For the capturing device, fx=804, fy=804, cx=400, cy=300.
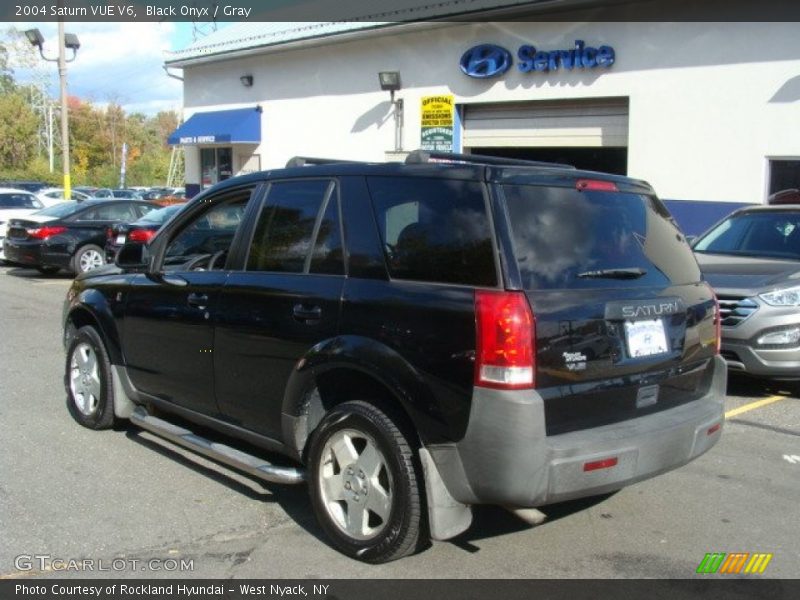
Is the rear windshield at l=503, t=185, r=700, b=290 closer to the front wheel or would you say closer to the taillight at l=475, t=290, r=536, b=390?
the taillight at l=475, t=290, r=536, b=390

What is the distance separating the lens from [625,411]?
379cm

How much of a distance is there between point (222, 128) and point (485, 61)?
31.2ft

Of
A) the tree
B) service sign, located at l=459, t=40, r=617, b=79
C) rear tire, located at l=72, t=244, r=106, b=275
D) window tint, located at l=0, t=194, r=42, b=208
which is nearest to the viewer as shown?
service sign, located at l=459, t=40, r=617, b=79

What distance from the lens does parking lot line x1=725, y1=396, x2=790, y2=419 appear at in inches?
266

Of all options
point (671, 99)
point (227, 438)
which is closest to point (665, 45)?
point (671, 99)

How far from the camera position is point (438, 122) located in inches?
720

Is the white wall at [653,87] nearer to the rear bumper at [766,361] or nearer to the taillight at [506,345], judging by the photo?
the rear bumper at [766,361]

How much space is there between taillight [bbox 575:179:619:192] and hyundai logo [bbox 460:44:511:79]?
13378 millimetres

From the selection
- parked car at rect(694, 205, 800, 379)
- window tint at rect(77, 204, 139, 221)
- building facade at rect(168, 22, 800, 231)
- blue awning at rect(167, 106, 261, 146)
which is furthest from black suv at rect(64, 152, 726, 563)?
blue awning at rect(167, 106, 261, 146)

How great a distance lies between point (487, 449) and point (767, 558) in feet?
5.76

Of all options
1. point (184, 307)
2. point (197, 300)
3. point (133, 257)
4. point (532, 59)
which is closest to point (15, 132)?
point (532, 59)

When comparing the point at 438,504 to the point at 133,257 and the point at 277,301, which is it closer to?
the point at 277,301

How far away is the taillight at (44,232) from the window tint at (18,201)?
432cm

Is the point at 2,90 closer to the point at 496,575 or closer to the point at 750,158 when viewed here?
the point at 750,158
